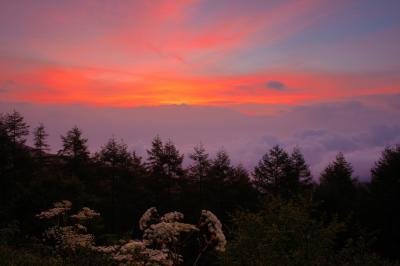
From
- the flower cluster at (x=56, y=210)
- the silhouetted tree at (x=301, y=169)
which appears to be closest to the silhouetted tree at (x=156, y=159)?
the silhouetted tree at (x=301, y=169)

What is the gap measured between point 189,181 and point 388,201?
2319cm

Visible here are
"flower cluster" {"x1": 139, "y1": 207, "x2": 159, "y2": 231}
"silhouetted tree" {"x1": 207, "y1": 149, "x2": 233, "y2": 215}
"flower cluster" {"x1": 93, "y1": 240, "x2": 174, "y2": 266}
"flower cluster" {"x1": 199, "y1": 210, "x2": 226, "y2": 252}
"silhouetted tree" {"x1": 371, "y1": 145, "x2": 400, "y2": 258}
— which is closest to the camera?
"flower cluster" {"x1": 93, "y1": 240, "x2": 174, "y2": 266}

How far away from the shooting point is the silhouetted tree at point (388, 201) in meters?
44.8

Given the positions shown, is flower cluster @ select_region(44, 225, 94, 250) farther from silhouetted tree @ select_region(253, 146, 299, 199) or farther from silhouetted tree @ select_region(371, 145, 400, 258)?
silhouetted tree @ select_region(253, 146, 299, 199)

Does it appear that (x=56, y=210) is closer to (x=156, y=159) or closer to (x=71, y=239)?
(x=71, y=239)

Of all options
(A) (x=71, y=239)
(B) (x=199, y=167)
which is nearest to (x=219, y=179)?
(B) (x=199, y=167)

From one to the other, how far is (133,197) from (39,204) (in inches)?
741

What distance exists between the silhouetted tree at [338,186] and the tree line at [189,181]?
112mm

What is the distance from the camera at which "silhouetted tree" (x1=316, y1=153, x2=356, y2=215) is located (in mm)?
50263

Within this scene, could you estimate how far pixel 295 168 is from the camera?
2349 inches

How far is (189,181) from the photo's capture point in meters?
55.7

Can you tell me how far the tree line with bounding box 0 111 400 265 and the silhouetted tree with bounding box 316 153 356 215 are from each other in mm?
112

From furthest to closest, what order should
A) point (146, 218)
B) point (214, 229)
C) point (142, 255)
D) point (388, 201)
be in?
point (388, 201)
point (146, 218)
point (214, 229)
point (142, 255)

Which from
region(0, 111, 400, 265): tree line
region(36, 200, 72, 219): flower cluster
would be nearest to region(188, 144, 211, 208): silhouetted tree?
region(0, 111, 400, 265): tree line
